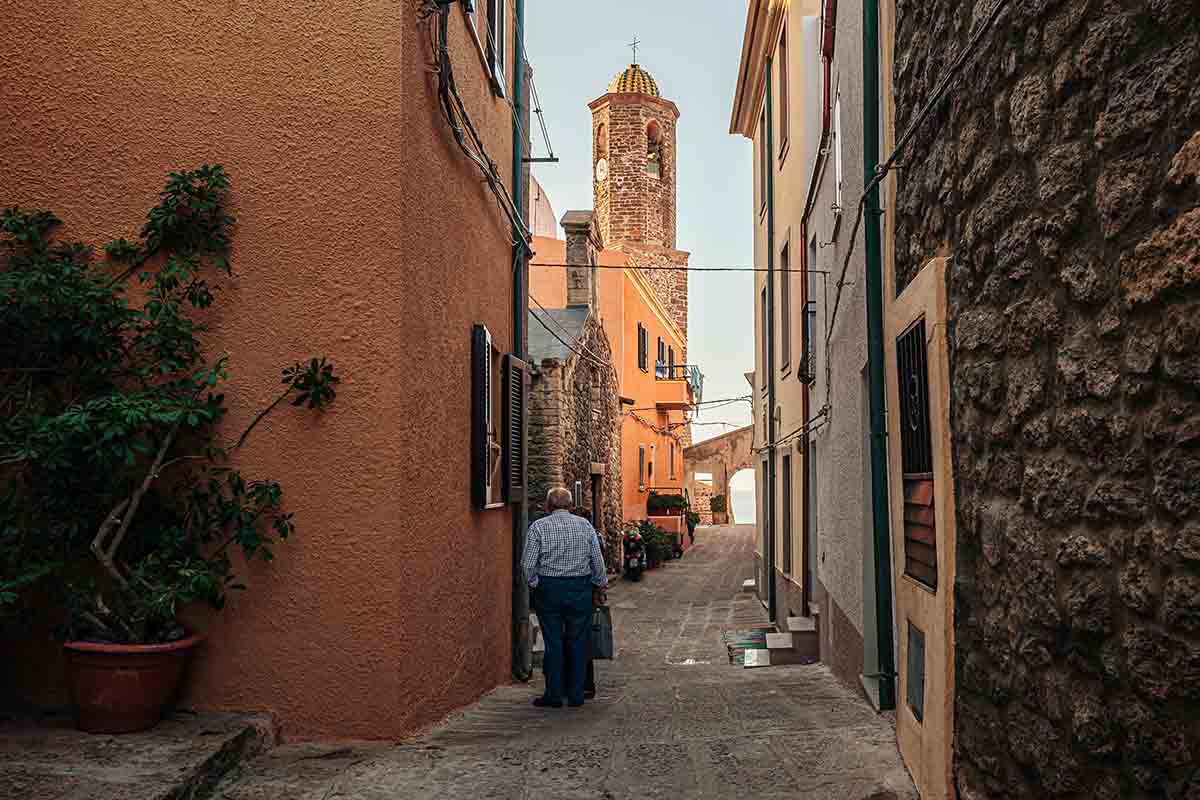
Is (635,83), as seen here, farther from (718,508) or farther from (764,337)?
(764,337)

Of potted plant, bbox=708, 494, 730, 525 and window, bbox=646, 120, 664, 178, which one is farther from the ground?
window, bbox=646, 120, 664, 178

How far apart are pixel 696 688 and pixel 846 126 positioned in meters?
3.96

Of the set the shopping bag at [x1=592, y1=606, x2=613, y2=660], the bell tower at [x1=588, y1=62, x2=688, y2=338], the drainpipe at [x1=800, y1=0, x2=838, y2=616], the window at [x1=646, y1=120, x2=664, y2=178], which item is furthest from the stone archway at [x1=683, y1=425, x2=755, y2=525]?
the shopping bag at [x1=592, y1=606, x2=613, y2=660]

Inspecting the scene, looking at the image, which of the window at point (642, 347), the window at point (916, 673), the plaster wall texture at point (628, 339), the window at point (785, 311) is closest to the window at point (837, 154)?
the window at point (916, 673)

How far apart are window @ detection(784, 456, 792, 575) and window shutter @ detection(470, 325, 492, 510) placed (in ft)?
22.7

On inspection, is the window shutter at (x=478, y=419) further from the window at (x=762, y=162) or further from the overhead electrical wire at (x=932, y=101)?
the window at (x=762, y=162)

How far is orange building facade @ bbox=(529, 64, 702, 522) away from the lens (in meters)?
27.2

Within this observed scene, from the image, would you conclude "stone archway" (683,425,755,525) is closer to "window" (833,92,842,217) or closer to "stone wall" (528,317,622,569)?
"stone wall" (528,317,622,569)

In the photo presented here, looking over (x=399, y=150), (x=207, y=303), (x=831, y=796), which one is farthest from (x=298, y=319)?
(x=831, y=796)

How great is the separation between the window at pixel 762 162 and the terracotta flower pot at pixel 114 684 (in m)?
12.3

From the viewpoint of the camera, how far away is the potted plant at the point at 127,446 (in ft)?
16.2

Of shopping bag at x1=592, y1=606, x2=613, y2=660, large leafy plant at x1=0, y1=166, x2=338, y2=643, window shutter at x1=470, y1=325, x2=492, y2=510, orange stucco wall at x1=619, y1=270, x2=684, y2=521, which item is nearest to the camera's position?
large leafy plant at x1=0, y1=166, x2=338, y2=643

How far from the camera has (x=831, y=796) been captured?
445cm

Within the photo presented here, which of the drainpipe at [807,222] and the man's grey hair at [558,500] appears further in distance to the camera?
the drainpipe at [807,222]
